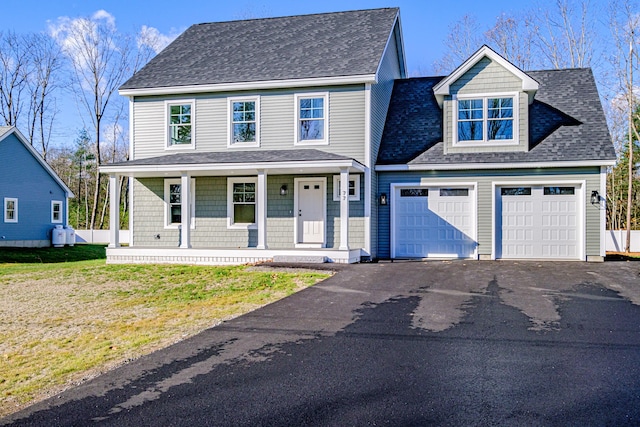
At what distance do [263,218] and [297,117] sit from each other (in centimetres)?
337

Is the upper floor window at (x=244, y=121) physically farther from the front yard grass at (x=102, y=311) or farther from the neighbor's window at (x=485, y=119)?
the neighbor's window at (x=485, y=119)

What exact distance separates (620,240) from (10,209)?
28.2 meters

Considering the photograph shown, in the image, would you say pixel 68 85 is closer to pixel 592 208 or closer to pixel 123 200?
pixel 123 200

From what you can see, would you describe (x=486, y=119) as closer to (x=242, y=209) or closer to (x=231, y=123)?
(x=231, y=123)

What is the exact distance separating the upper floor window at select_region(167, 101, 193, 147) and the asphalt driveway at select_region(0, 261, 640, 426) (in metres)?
9.48

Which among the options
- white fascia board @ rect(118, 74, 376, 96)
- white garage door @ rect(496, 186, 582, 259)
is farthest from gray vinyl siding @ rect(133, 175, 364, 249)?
white garage door @ rect(496, 186, 582, 259)

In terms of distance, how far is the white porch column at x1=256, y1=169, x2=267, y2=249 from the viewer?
14.5 m

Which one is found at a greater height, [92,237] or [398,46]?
[398,46]

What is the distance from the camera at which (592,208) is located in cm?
1426

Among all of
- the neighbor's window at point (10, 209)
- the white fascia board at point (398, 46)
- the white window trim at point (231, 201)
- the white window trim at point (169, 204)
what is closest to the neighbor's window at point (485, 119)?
the white fascia board at point (398, 46)

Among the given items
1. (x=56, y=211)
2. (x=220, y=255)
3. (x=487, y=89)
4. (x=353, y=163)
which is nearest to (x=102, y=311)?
(x=220, y=255)

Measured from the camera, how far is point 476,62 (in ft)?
50.0

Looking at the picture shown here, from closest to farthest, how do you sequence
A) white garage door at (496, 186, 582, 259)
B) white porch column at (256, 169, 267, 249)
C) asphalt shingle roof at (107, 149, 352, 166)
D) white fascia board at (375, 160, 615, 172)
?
white fascia board at (375, 160, 615, 172)
asphalt shingle roof at (107, 149, 352, 166)
white porch column at (256, 169, 267, 249)
white garage door at (496, 186, 582, 259)

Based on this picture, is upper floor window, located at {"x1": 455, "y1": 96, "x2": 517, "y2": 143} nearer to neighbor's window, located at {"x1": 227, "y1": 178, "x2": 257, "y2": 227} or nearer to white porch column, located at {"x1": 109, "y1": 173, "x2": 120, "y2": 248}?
neighbor's window, located at {"x1": 227, "y1": 178, "x2": 257, "y2": 227}
